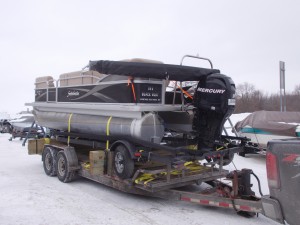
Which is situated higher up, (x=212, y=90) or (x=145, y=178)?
(x=212, y=90)

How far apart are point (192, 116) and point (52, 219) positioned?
10.8 ft

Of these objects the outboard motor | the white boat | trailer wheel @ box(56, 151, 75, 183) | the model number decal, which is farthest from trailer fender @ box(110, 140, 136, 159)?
the white boat

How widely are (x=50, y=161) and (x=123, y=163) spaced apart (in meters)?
3.12

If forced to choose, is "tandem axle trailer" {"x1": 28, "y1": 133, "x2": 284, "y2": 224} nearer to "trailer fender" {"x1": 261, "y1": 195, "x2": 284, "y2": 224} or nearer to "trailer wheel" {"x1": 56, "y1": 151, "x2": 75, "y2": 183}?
"trailer wheel" {"x1": 56, "y1": 151, "x2": 75, "y2": 183}

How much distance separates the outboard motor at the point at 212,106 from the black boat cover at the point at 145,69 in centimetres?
32

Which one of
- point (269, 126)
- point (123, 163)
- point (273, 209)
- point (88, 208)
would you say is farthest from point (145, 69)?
point (269, 126)

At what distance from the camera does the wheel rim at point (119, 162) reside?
20.5 ft

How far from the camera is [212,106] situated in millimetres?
5949

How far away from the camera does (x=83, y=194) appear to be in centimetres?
677

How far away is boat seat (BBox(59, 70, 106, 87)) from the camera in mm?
7395

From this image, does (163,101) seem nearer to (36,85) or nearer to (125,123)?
(125,123)

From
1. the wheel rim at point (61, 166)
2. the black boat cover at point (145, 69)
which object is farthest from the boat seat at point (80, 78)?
the wheel rim at point (61, 166)

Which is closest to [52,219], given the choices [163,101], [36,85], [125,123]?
[125,123]

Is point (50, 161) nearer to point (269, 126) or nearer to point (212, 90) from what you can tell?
point (212, 90)
